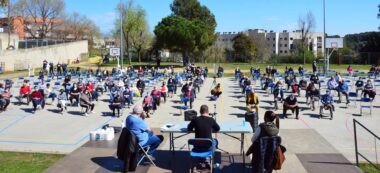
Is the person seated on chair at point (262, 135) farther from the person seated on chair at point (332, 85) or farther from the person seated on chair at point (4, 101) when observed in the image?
the person seated on chair at point (332, 85)

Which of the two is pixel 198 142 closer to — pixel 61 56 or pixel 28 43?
pixel 28 43

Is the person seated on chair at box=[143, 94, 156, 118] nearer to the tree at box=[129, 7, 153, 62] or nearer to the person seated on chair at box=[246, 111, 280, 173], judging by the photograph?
the person seated on chair at box=[246, 111, 280, 173]

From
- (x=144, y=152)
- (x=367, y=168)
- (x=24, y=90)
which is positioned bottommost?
(x=367, y=168)

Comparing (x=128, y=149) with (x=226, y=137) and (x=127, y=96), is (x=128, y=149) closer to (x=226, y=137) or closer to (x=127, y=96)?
(x=226, y=137)

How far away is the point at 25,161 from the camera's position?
11336 mm

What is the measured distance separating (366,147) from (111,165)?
25.9 feet

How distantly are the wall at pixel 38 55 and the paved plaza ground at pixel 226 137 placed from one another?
91.5 ft

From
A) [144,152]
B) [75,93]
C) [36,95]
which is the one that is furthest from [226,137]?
[36,95]

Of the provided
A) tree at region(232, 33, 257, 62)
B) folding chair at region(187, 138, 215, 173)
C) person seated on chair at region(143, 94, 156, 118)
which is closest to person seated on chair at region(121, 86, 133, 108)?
person seated on chair at region(143, 94, 156, 118)

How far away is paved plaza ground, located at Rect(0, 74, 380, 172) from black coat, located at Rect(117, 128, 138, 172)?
626 millimetres

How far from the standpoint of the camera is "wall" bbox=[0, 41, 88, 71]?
47.5 meters

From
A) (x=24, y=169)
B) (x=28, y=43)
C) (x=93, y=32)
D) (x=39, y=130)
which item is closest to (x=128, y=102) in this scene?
(x=39, y=130)

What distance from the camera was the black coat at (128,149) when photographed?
30.9 ft

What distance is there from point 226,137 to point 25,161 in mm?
6151
